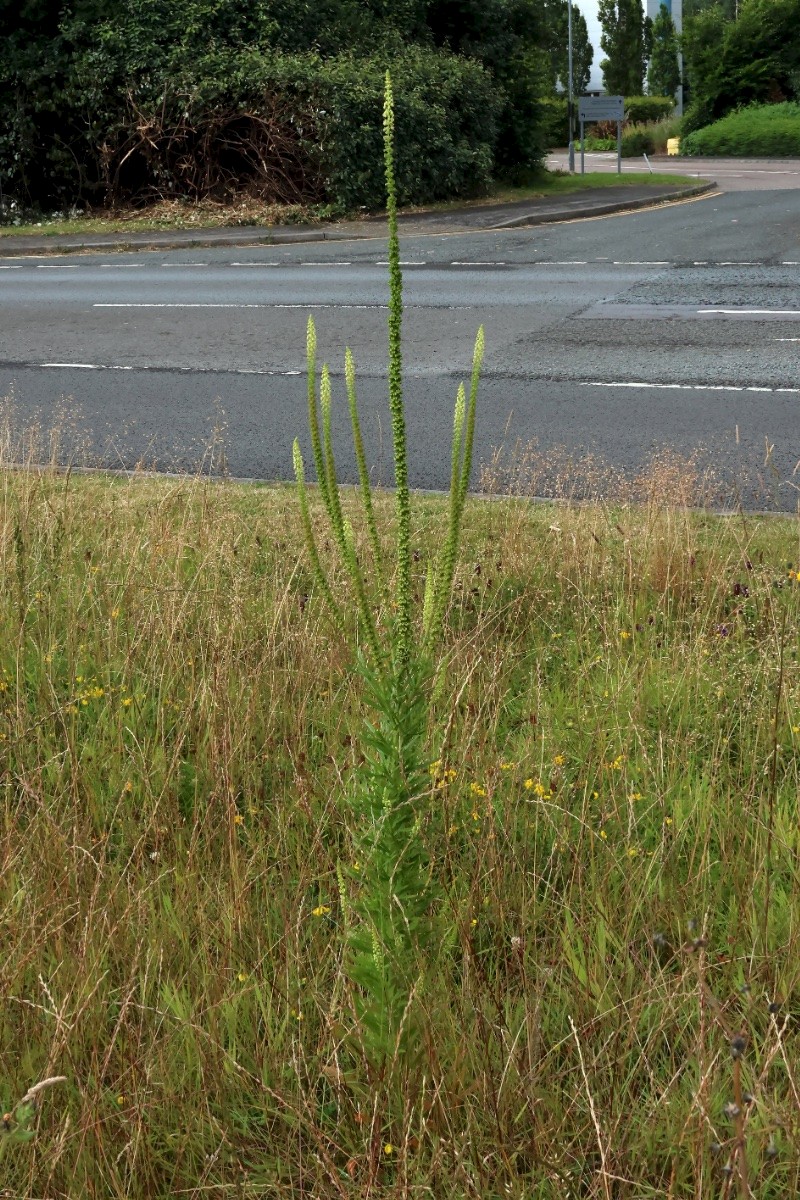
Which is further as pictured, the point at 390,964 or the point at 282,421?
the point at 282,421

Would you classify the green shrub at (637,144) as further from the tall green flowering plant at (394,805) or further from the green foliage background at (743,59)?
the tall green flowering plant at (394,805)

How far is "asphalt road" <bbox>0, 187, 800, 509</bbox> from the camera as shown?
27.8ft

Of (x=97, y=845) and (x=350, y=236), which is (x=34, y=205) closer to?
(x=350, y=236)

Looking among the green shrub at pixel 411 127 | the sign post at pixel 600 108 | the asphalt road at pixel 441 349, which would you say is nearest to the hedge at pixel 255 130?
the green shrub at pixel 411 127

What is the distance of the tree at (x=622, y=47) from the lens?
64.6m

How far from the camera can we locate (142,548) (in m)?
5.58

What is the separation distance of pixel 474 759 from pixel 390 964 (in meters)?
1.18

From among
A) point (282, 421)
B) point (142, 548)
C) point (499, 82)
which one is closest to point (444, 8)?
point (499, 82)

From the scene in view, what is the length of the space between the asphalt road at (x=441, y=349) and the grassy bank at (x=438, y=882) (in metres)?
1.42

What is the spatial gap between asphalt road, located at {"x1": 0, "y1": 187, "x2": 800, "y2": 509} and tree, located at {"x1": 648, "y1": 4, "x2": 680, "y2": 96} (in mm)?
48115

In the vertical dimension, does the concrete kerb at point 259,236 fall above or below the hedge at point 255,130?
below

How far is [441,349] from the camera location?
38.4 feet

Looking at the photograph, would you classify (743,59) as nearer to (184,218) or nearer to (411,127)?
(411,127)

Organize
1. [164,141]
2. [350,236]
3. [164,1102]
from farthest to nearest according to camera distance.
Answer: [164,141] → [350,236] → [164,1102]
